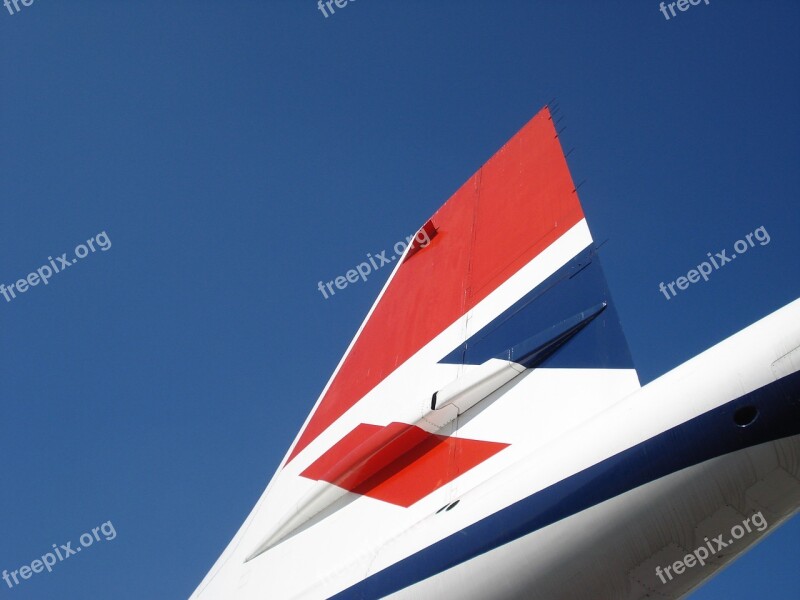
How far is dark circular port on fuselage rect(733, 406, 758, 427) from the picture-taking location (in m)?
2.61

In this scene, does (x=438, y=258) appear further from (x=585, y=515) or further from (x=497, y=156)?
(x=585, y=515)

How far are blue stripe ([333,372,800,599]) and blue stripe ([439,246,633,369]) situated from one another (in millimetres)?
998

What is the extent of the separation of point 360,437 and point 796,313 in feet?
11.0

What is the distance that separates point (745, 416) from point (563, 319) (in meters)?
1.80

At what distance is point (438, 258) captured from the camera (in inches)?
243

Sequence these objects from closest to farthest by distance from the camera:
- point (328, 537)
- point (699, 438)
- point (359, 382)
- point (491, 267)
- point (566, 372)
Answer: point (699, 438)
point (566, 372)
point (328, 537)
point (491, 267)
point (359, 382)

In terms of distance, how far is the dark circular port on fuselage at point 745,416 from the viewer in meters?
2.61

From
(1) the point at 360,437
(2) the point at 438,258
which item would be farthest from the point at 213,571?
(2) the point at 438,258

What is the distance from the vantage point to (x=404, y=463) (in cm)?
445

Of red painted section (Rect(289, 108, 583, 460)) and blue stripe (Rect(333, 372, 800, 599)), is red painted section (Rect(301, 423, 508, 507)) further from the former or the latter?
red painted section (Rect(289, 108, 583, 460))

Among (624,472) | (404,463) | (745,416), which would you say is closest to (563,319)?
(404,463)

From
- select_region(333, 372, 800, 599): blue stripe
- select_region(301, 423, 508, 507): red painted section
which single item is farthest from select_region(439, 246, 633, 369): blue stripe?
select_region(333, 372, 800, 599): blue stripe

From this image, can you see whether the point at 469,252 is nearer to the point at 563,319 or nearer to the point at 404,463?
the point at 563,319

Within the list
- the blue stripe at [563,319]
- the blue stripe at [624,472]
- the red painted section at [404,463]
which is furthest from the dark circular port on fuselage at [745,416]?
the red painted section at [404,463]
